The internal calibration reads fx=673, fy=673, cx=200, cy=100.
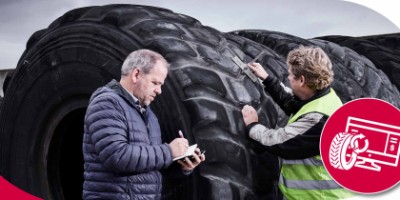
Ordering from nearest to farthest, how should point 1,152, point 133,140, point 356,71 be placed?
point 133,140 → point 1,152 → point 356,71

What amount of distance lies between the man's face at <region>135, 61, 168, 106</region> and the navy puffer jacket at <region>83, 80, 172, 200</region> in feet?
0.06

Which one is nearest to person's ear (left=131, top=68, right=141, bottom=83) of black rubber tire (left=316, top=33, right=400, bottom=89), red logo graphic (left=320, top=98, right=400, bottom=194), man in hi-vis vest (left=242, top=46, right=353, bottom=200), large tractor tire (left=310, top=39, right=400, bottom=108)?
man in hi-vis vest (left=242, top=46, right=353, bottom=200)

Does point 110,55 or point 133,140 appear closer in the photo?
point 133,140

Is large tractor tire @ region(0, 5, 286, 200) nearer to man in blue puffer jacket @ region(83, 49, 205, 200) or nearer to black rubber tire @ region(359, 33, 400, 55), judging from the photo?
man in blue puffer jacket @ region(83, 49, 205, 200)

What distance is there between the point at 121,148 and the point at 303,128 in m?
0.31

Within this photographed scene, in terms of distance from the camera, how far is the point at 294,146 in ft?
3.62

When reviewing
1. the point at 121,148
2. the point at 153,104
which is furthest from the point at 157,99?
the point at 121,148

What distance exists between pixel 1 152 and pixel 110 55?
1.49 feet

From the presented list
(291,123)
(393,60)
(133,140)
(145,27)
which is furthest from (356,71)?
(133,140)

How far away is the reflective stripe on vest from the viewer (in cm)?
113

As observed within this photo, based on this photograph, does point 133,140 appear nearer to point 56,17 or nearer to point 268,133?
point 268,133

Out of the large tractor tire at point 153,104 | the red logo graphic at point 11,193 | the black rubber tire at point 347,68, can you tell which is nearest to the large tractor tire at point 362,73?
the black rubber tire at point 347,68

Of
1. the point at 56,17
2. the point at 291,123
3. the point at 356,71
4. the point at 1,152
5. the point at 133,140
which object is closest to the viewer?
the point at 133,140

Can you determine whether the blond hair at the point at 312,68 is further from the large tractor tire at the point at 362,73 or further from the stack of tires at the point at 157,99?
the large tractor tire at the point at 362,73
